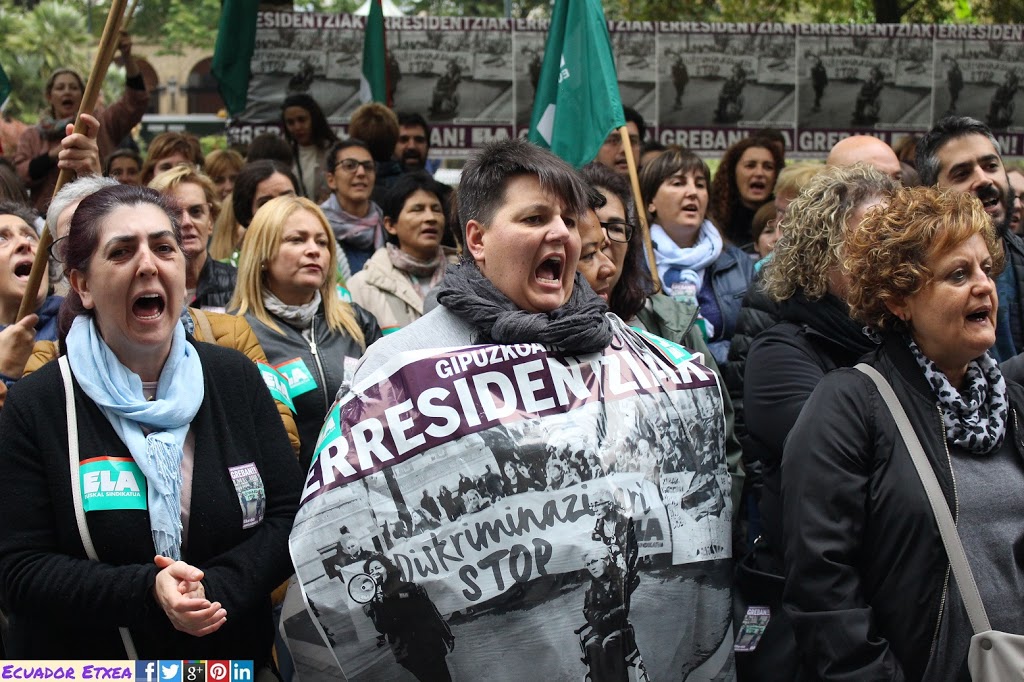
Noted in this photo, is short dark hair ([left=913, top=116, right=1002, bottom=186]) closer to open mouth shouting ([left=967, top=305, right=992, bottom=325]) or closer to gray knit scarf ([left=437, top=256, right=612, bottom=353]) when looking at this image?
open mouth shouting ([left=967, top=305, right=992, bottom=325])

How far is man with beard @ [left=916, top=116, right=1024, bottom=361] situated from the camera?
4.54 metres

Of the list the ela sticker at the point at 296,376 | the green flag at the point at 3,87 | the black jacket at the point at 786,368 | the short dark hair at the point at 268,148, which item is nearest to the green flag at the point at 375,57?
the short dark hair at the point at 268,148

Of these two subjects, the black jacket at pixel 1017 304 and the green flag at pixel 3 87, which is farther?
the green flag at pixel 3 87

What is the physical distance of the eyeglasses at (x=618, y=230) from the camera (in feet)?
14.3

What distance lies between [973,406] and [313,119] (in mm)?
5921

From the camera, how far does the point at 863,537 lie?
3000 millimetres

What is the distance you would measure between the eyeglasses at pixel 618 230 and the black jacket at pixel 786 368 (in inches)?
31.8

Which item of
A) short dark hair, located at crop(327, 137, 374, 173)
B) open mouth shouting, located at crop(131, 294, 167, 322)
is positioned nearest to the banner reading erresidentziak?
open mouth shouting, located at crop(131, 294, 167, 322)

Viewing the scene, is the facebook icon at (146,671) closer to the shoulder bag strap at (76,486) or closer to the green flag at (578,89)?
the shoulder bag strap at (76,486)

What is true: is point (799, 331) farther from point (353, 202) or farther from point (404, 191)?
point (353, 202)

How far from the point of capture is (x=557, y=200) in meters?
3.29

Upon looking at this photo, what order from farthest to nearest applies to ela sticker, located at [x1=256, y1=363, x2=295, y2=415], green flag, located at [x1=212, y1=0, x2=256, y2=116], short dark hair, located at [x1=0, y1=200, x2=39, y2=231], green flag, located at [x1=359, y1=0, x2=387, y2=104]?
green flag, located at [x1=359, y1=0, x2=387, y2=104]
green flag, located at [x1=212, y1=0, x2=256, y2=116]
short dark hair, located at [x1=0, y1=200, x2=39, y2=231]
ela sticker, located at [x1=256, y1=363, x2=295, y2=415]

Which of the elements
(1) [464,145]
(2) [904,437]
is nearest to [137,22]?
(1) [464,145]

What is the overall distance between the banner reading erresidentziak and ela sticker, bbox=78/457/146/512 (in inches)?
16.3
